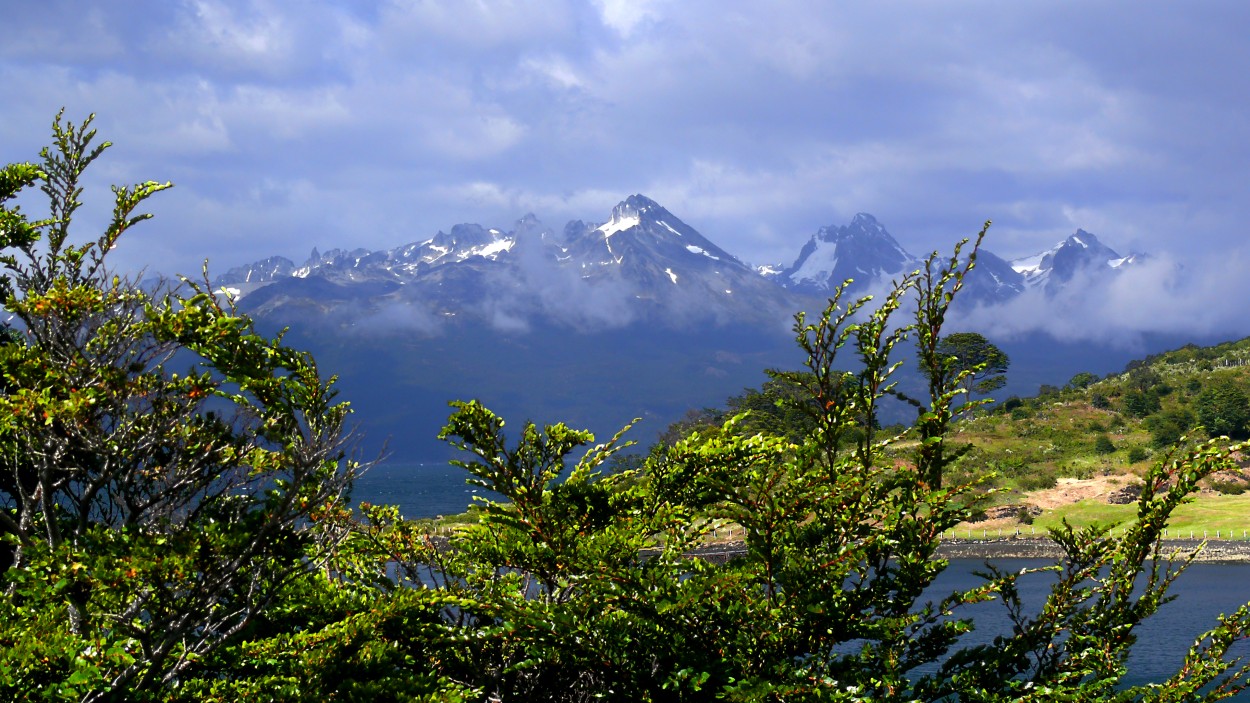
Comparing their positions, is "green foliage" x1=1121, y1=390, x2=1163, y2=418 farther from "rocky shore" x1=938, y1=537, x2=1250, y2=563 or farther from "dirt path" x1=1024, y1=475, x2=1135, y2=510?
"rocky shore" x1=938, y1=537, x2=1250, y2=563

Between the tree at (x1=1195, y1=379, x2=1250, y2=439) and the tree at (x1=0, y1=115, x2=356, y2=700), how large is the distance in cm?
7940

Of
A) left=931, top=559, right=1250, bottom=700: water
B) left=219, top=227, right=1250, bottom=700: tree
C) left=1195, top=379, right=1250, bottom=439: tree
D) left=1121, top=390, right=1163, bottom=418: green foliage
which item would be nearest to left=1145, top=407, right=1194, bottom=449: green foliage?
left=1195, top=379, right=1250, bottom=439: tree

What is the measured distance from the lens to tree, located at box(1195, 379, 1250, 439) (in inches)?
2862

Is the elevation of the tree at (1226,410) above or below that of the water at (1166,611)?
above

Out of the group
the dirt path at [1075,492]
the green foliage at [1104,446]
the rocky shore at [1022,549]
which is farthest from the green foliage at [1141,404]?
the rocky shore at [1022,549]

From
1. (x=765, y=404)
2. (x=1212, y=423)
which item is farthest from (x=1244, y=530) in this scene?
(x=765, y=404)

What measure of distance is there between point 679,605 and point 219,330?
412 centimetres

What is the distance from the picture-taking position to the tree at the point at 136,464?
6.43 m

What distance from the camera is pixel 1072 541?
24.8 feet

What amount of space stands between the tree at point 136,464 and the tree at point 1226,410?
79.4m

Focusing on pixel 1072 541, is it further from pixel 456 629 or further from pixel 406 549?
pixel 406 549

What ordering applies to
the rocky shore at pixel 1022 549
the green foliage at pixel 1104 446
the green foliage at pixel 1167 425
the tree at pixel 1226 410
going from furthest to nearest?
the green foliage at pixel 1104 446 → the green foliage at pixel 1167 425 → the tree at pixel 1226 410 → the rocky shore at pixel 1022 549

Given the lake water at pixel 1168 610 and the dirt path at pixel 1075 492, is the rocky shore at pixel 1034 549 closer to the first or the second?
the lake water at pixel 1168 610

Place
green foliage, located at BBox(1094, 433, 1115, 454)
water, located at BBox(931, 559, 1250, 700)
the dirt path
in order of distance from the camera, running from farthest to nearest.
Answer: green foliage, located at BBox(1094, 433, 1115, 454) → the dirt path → water, located at BBox(931, 559, 1250, 700)
